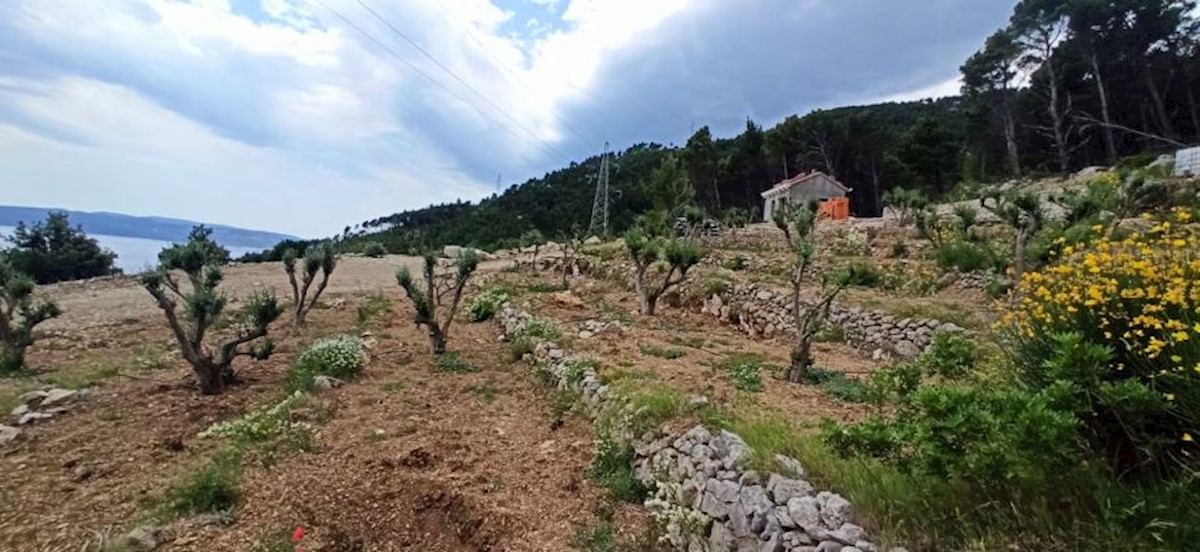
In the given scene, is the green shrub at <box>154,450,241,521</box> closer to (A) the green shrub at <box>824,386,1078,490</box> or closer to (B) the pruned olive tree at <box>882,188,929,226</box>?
(A) the green shrub at <box>824,386,1078,490</box>

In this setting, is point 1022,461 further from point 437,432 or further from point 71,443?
point 71,443

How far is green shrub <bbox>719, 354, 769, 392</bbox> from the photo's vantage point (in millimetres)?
6156

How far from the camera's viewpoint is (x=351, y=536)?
13.9 feet

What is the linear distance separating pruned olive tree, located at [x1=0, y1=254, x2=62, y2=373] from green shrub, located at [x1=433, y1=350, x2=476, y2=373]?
5.99m

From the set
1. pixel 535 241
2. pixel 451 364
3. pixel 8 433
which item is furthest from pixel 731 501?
pixel 535 241

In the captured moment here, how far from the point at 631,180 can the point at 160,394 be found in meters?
54.3

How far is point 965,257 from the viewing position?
13.5m

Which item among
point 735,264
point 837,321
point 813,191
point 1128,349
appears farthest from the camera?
point 813,191

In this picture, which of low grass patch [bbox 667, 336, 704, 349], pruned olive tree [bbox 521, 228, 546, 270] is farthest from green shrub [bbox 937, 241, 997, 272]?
pruned olive tree [bbox 521, 228, 546, 270]

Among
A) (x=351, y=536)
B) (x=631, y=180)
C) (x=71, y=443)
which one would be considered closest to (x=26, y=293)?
(x=71, y=443)

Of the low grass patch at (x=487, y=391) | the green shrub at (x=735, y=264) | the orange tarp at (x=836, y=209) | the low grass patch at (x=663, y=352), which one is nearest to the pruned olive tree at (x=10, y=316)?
the low grass patch at (x=487, y=391)

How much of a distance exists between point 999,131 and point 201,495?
155 ft

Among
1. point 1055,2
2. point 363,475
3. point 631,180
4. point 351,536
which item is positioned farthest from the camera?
point 631,180

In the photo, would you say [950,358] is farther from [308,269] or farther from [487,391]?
[308,269]
